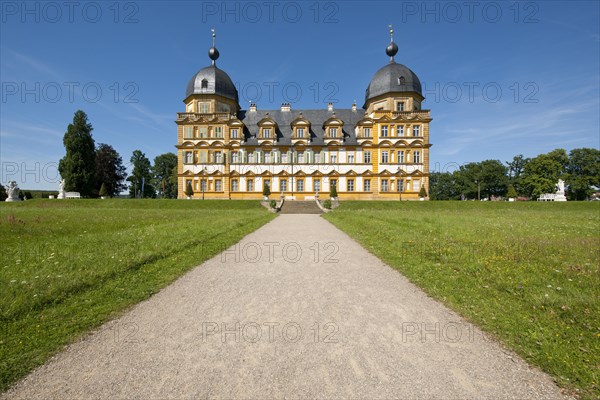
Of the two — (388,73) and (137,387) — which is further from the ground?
(388,73)

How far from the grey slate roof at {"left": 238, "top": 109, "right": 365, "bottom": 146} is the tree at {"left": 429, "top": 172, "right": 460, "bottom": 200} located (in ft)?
178

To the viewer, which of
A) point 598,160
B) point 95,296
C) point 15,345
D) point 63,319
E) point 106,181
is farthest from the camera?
point 598,160

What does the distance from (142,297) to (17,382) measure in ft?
6.77

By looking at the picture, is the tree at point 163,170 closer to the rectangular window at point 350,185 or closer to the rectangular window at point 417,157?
the rectangular window at point 350,185

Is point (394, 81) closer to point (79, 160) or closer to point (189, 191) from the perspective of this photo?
point (189, 191)

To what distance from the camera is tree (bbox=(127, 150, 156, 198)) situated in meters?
71.2

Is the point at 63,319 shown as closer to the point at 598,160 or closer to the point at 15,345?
the point at 15,345

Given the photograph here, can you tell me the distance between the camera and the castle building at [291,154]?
41.4 m

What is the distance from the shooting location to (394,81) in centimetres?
4116

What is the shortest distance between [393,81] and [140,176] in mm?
65297

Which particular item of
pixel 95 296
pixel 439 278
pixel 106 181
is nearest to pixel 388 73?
pixel 439 278

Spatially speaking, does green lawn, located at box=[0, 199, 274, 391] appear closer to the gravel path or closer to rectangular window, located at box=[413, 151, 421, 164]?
the gravel path

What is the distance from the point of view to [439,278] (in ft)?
18.0

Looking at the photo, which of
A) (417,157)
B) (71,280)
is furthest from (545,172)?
(71,280)
